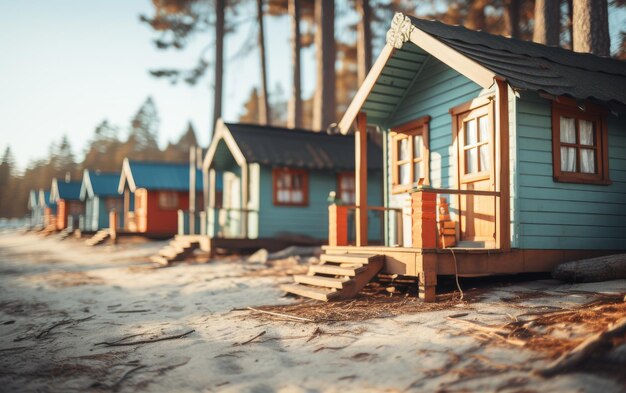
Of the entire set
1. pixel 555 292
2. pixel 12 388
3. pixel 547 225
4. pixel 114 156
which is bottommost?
pixel 12 388

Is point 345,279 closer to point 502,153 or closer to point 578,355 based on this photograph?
point 502,153

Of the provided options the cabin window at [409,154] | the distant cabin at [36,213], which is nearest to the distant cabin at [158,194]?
the cabin window at [409,154]

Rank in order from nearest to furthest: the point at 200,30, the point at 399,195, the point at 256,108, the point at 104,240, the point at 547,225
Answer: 1. the point at 547,225
2. the point at 399,195
3. the point at 104,240
4. the point at 200,30
5. the point at 256,108

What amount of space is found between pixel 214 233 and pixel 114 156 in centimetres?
6892

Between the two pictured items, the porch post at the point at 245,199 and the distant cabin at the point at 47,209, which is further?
the distant cabin at the point at 47,209

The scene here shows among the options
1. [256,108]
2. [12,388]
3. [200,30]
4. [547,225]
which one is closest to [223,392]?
[12,388]

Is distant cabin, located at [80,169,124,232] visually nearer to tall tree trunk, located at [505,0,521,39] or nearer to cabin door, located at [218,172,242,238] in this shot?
cabin door, located at [218,172,242,238]

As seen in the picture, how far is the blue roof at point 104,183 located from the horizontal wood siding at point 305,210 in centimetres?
2152

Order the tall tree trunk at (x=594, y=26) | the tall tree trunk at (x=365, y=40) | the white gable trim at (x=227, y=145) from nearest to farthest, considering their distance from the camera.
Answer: the tall tree trunk at (x=594, y=26) → the white gable trim at (x=227, y=145) → the tall tree trunk at (x=365, y=40)

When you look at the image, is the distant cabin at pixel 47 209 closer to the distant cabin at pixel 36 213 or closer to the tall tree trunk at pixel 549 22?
the distant cabin at pixel 36 213

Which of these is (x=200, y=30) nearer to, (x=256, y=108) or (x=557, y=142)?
(x=557, y=142)

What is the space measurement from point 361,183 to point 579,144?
3818 millimetres

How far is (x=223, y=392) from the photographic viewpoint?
491 cm

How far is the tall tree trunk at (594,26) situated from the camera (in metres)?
13.0
